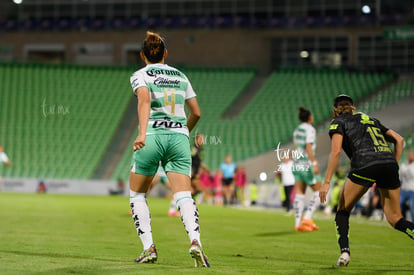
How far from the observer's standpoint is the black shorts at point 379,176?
9.83 m

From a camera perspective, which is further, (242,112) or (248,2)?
(248,2)

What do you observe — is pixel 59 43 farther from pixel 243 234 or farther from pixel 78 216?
pixel 243 234

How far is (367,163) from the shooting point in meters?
9.85

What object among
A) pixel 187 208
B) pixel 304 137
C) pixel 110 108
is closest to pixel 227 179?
pixel 110 108

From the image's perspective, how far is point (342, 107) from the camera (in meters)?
→ 10.3

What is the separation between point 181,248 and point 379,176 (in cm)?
353

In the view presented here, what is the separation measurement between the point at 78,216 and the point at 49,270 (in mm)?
11910

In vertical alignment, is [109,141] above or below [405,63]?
below

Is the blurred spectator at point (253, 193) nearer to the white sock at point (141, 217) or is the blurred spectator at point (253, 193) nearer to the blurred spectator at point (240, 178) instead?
the blurred spectator at point (240, 178)

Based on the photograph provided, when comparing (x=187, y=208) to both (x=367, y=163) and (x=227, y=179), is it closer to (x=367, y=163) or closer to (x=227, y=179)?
(x=367, y=163)

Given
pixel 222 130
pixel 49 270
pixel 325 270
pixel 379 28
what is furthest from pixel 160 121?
pixel 379 28

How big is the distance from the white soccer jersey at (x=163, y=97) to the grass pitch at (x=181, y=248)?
155 cm

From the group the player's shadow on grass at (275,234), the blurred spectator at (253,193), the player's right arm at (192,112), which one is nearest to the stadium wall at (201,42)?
the blurred spectator at (253,193)

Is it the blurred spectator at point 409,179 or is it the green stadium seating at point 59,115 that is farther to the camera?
the green stadium seating at point 59,115
